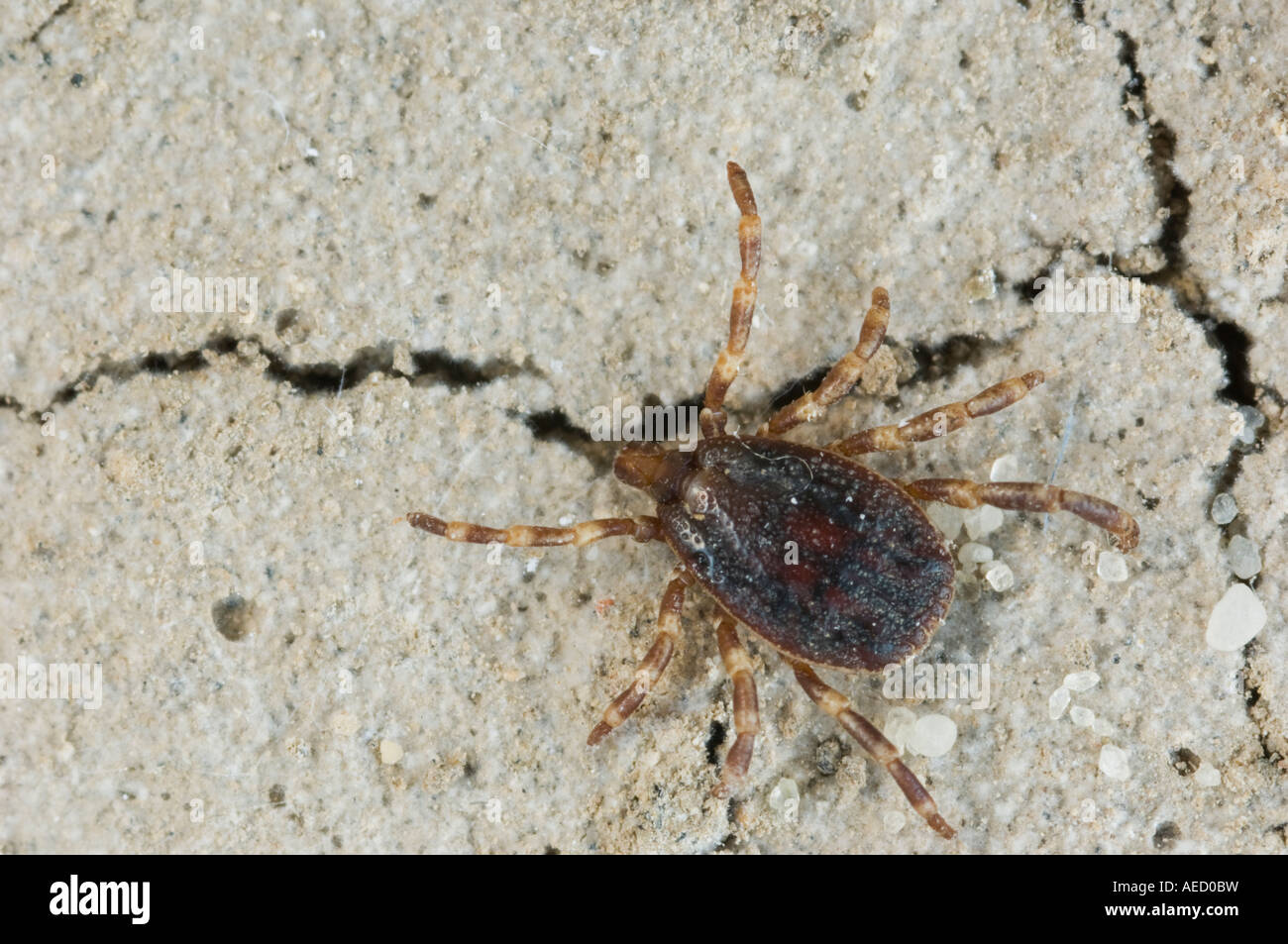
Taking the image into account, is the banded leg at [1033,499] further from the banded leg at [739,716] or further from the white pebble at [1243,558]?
the banded leg at [739,716]

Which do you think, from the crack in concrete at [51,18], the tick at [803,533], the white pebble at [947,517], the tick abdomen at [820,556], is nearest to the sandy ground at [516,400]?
the crack in concrete at [51,18]

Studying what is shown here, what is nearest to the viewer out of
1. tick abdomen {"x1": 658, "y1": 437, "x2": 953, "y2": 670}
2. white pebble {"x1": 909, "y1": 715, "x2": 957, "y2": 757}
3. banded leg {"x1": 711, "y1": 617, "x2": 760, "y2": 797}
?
tick abdomen {"x1": 658, "y1": 437, "x2": 953, "y2": 670}

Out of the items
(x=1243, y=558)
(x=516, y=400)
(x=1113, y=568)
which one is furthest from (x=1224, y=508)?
(x=516, y=400)

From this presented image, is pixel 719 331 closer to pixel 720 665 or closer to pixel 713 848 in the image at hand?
pixel 720 665

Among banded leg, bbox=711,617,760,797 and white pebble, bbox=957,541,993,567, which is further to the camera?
white pebble, bbox=957,541,993,567

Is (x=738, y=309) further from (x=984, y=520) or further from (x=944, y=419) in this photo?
(x=984, y=520)

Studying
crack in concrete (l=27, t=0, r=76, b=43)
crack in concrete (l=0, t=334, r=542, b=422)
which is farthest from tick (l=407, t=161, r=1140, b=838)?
crack in concrete (l=27, t=0, r=76, b=43)

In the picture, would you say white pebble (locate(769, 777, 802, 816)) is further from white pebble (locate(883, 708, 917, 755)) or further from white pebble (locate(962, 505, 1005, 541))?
white pebble (locate(962, 505, 1005, 541))
